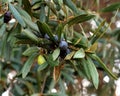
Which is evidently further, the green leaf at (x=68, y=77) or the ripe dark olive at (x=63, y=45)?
the green leaf at (x=68, y=77)

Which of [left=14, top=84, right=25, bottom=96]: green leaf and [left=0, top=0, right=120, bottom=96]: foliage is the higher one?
[left=0, top=0, right=120, bottom=96]: foliage

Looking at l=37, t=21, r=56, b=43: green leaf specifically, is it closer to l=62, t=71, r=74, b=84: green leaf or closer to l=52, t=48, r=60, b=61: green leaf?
l=52, t=48, r=60, b=61: green leaf

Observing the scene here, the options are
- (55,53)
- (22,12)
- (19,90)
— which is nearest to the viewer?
(55,53)

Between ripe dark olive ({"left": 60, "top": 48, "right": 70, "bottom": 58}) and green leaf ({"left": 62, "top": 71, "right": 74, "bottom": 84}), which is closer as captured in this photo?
ripe dark olive ({"left": 60, "top": 48, "right": 70, "bottom": 58})

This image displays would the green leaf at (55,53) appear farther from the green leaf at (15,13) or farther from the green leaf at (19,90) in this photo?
the green leaf at (19,90)

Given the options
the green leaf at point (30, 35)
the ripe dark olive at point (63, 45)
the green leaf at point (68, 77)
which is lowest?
the green leaf at point (68, 77)

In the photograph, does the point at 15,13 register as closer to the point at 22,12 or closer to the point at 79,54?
the point at 22,12

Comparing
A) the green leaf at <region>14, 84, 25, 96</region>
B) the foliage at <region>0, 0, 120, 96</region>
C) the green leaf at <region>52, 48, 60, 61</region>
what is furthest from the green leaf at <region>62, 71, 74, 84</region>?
the green leaf at <region>52, 48, 60, 61</region>

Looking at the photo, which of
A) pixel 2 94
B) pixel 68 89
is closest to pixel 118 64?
pixel 68 89

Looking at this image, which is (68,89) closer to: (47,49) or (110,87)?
(110,87)

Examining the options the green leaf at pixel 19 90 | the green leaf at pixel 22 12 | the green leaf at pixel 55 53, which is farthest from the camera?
the green leaf at pixel 19 90

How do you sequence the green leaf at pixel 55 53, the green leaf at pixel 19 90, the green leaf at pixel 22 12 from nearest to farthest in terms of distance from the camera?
the green leaf at pixel 55 53 < the green leaf at pixel 22 12 < the green leaf at pixel 19 90

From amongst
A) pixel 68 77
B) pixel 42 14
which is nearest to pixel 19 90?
pixel 68 77

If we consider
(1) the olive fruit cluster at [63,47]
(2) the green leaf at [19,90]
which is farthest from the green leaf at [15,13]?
(2) the green leaf at [19,90]
